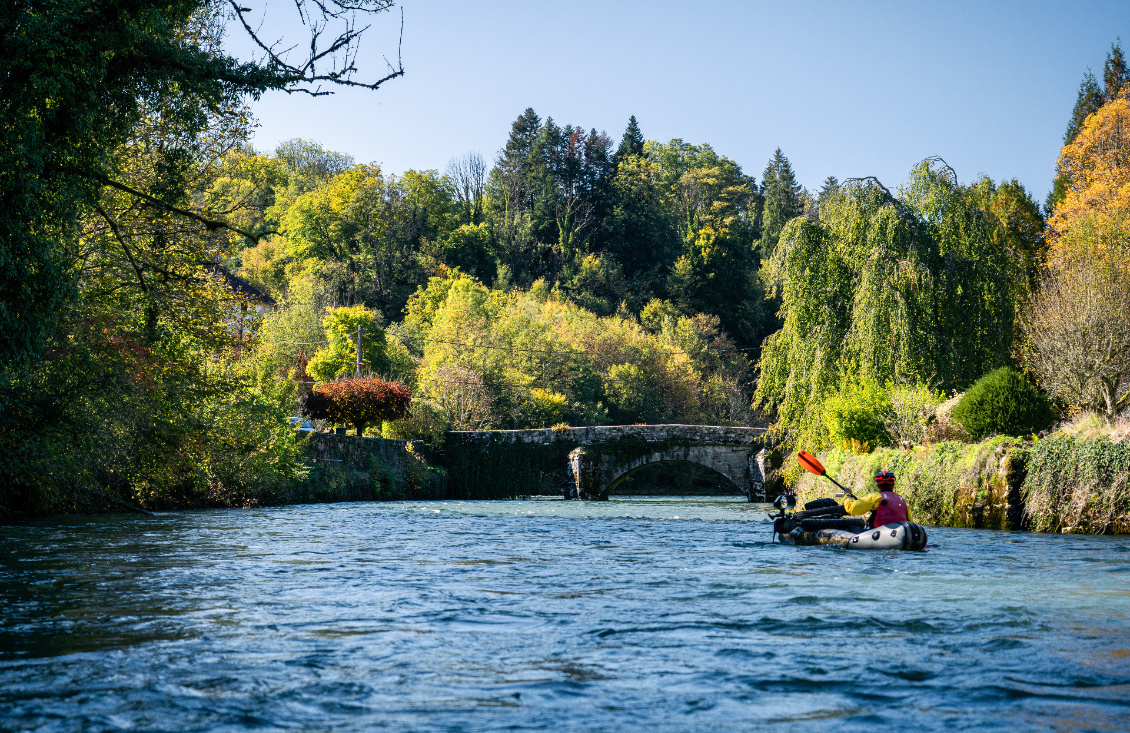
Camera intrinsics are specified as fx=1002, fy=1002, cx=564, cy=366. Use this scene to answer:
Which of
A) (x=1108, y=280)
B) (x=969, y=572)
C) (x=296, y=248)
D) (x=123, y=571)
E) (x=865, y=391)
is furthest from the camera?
(x=296, y=248)

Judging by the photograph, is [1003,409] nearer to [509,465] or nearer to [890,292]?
[890,292]

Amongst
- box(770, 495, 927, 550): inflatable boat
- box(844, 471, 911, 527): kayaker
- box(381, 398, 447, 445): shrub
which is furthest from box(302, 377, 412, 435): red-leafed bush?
box(844, 471, 911, 527): kayaker

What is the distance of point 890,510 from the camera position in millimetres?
14578

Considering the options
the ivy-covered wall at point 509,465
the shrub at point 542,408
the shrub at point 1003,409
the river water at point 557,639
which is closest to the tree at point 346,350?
the shrub at point 542,408

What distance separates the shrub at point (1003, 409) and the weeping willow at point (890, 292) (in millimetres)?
2962

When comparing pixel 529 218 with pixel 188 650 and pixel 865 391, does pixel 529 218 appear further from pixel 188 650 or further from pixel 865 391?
pixel 188 650

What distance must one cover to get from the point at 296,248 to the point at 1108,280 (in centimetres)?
4895

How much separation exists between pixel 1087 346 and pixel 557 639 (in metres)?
22.4

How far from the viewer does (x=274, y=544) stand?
1508 cm

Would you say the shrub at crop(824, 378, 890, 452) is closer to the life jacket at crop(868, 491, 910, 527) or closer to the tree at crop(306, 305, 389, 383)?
the life jacket at crop(868, 491, 910, 527)

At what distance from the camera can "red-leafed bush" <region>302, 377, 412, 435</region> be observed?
38.0m

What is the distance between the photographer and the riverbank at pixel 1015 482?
16094 millimetres

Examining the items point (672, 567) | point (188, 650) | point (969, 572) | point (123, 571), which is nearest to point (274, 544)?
point (123, 571)

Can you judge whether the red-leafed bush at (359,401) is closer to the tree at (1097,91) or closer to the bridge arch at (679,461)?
the bridge arch at (679,461)
